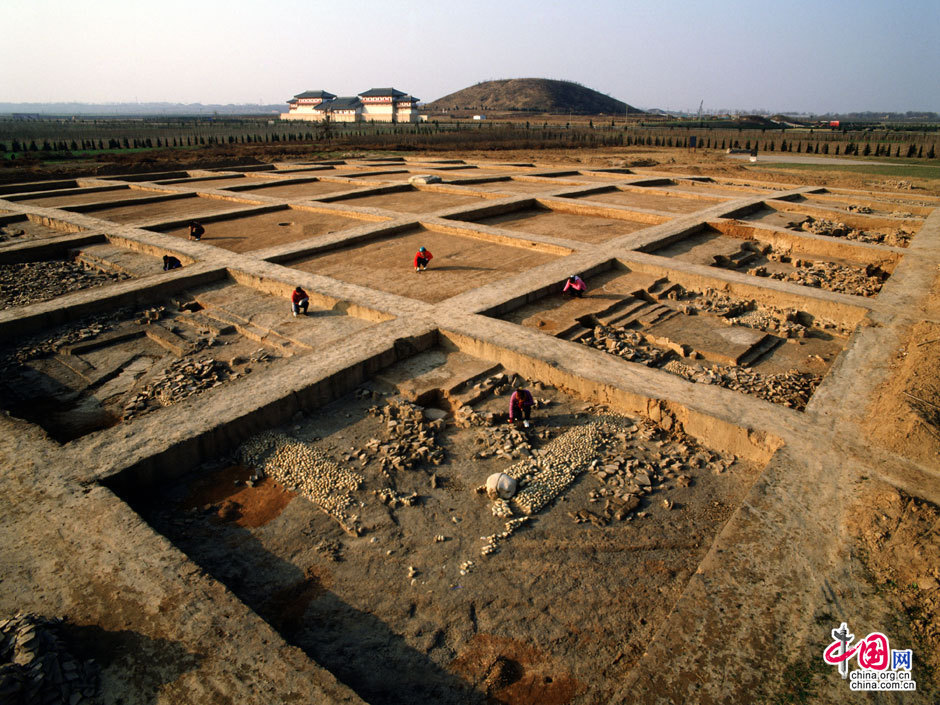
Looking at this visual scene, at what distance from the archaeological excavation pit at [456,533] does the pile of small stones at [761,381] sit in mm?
1490

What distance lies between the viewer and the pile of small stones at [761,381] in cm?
691

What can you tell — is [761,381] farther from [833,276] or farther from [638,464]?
[833,276]

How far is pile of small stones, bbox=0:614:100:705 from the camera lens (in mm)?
3074

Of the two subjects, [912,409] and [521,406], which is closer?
[912,409]

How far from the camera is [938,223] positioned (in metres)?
15.2

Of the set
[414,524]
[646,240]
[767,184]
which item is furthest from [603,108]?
[414,524]

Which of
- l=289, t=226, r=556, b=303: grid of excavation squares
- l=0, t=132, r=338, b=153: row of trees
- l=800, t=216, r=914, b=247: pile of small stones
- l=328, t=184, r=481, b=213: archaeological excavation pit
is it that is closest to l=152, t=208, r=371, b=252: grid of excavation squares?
l=328, t=184, r=481, b=213: archaeological excavation pit

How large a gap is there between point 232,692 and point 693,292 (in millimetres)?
10073

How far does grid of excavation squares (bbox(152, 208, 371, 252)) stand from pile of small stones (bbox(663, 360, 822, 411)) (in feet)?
33.2

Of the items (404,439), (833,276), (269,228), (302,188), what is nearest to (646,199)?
(833,276)

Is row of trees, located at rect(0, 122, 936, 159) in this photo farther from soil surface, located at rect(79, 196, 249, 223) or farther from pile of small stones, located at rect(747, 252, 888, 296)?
pile of small stones, located at rect(747, 252, 888, 296)

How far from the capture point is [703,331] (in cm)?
905

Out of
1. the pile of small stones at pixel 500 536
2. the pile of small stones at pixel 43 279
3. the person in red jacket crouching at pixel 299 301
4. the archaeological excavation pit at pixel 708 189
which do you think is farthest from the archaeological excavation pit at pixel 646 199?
the pile of small stones at pixel 500 536

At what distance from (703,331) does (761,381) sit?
76.1 inches
